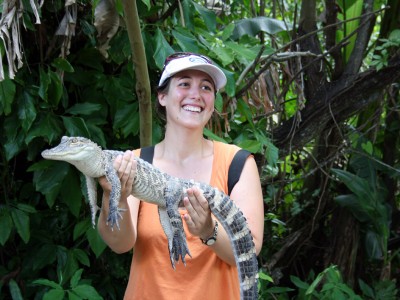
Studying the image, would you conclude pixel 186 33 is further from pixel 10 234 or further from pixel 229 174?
pixel 10 234

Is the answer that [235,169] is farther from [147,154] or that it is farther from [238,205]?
[147,154]

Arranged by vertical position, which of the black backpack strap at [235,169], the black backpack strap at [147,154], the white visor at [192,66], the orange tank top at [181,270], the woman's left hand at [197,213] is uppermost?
the white visor at [192,66]

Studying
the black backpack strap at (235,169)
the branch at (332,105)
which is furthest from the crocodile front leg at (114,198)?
the branch at (332,105)

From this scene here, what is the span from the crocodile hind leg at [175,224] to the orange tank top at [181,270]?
2.9 inches

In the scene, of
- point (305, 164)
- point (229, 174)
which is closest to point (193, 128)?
point (229, 174)

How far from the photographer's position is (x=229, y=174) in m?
2.28

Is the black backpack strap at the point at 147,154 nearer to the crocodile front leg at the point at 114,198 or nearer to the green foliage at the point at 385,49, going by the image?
the crocodile front leg at the point at 114,198

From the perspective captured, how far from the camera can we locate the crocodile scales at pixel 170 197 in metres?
2.11

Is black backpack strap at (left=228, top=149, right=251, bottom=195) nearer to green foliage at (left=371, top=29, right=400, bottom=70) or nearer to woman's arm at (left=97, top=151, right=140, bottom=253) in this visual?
woman's arm at (left=97, top=151, right=140, bottom=253)

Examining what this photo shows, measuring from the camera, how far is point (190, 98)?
7.45ft

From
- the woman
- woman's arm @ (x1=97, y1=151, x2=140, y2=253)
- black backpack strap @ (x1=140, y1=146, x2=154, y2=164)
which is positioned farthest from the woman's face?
woman's arm @ (x1=97, y1=151, x2=140, y2=253)

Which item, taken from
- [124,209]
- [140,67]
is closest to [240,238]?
[124,209]

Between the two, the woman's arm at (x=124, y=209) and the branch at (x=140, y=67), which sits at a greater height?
the branch at (x=140, y=67)

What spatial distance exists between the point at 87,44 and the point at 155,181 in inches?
66.5
